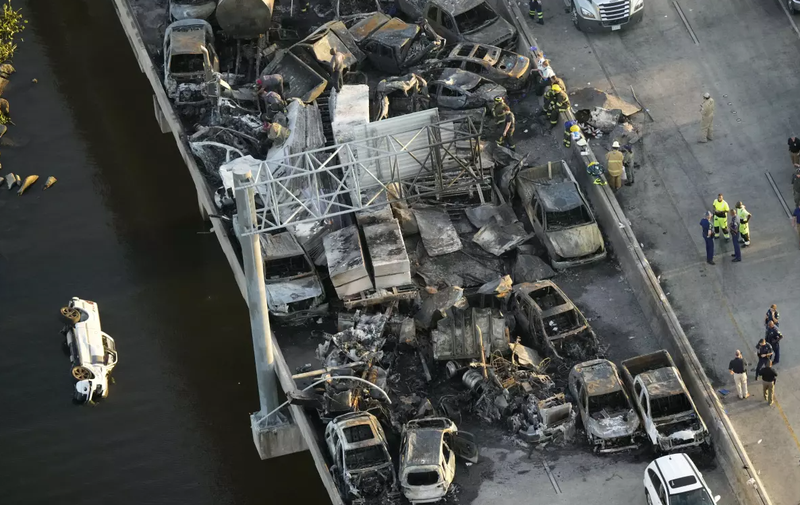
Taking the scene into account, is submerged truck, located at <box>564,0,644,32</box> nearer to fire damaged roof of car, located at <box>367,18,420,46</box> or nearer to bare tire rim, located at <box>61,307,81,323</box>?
fire damaged roof of car, located at <box>367,18,420,46</box>

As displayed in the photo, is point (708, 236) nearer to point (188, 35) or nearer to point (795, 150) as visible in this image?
point (795, 150)

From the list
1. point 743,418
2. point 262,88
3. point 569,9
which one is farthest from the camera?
point 569,9

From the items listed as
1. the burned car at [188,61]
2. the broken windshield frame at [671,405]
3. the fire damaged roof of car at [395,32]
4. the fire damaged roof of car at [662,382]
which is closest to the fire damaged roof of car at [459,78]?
the fire damaged roof of car at [395,32]

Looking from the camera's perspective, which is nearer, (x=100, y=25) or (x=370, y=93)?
(x=370, y=93)

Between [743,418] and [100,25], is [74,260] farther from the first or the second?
[743,418]

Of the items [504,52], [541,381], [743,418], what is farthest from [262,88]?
[743,418]

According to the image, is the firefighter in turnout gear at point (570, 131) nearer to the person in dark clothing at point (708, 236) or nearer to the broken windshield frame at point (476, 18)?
the person in dark clothing at point (708, 236)

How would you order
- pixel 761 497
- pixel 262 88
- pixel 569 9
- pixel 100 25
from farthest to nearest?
pixel 100 25, pixel 569 9, pixel 262 88, pixel 761 497
